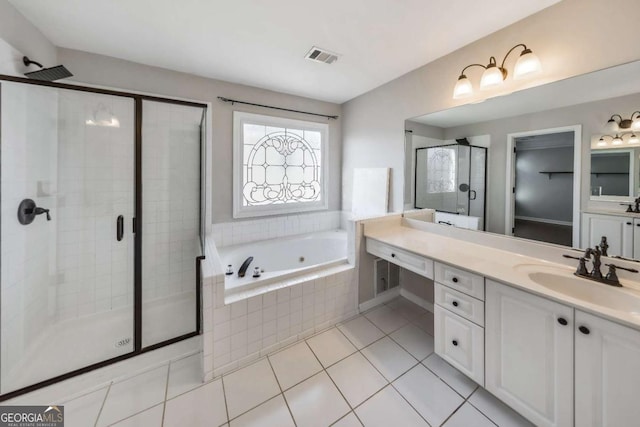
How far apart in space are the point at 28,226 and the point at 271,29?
7.24 ft

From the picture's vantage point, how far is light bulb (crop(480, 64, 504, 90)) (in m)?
1.61

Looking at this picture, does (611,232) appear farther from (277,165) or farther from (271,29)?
(277,165)

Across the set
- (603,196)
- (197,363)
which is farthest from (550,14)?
(197,363)

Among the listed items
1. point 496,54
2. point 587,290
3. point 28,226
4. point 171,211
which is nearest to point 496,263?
point 587,290

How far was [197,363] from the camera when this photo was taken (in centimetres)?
167

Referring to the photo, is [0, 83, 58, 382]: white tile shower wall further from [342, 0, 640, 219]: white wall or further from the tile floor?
[342, 0, 640, 219]: white wall

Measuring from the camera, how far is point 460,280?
140cm

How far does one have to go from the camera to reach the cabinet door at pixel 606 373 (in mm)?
857

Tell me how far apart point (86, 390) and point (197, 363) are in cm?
61

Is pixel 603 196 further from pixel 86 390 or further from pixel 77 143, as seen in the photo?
pixel 77 143

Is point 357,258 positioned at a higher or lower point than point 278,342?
higher

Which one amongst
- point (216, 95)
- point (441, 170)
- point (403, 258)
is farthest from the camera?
point (216, 95)

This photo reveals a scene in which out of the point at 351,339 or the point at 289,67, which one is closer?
the point at 351,339

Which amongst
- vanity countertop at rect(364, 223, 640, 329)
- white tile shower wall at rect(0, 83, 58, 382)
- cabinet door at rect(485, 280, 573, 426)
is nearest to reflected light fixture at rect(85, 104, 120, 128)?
white tile shower wall at rect(0, 83, 58, 382)
